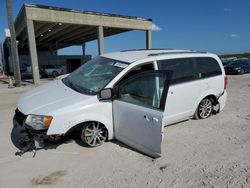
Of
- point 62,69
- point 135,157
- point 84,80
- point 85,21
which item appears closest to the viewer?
point 135,157

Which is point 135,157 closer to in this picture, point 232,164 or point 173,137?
point 173,137

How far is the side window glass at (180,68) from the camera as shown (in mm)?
4652

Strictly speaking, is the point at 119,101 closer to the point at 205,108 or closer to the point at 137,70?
the point at 137,70

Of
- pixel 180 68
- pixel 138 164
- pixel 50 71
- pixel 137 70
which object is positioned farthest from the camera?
pixel 50 71

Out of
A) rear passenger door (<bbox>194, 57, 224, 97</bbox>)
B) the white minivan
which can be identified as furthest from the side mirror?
rear passenger door (<bbox>194, 57, 224, 97</bbox>)

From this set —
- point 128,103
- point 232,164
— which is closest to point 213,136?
point 232,164

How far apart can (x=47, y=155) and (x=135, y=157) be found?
5.05 ft

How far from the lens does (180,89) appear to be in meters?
4.79

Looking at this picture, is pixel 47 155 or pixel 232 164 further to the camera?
pixel 47 155

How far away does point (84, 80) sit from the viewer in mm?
4559

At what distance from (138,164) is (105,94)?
130cm

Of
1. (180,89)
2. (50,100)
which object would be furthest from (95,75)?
(180,89)

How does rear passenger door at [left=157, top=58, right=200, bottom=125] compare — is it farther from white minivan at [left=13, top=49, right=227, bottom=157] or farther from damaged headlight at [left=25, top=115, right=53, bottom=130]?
damaged headlight at [left=25, top=115, right=53, bottom=130]

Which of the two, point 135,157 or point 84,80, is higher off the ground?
point 84,80
